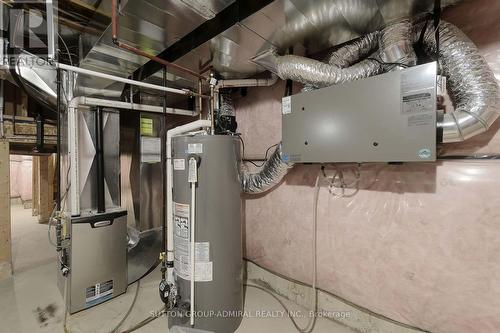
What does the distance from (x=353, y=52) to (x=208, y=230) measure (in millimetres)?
1495

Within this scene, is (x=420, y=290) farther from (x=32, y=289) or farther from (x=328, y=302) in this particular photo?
(x=32, y=289)

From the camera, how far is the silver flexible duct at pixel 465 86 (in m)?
1.00

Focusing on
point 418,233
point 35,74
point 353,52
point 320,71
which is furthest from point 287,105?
point 35,74

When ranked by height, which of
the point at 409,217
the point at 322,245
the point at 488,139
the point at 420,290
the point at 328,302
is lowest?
the point at 328,302

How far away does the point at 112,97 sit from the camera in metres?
2.29

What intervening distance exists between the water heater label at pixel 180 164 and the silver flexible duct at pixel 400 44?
1.35 m

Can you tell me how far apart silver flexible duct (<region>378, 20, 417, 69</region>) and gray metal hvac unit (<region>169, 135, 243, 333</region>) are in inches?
40.9

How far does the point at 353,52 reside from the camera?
1.46m

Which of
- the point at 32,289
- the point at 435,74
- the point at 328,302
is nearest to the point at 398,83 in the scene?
the point at 435,74

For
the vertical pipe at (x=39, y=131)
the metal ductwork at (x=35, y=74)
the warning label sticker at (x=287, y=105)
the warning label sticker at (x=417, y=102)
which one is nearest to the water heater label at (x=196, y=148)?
the warning label sticker at (x=287, y=105)

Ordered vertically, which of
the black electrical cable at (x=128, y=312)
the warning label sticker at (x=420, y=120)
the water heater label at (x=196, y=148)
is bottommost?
the black electrical cable at (x=128, y=312)

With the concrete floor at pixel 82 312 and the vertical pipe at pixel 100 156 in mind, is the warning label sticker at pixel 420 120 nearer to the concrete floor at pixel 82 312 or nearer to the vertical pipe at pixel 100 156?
the concrete floor at pixel 82 312

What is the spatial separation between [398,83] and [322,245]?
1.21 metres

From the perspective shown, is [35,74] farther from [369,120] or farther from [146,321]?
[369,120]
